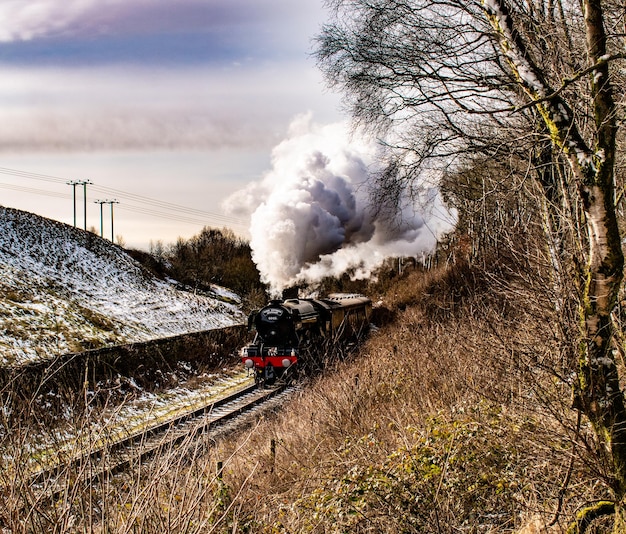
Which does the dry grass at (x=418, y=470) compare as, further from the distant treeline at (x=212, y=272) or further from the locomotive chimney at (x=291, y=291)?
the distant treeline at (x=212, y=272)

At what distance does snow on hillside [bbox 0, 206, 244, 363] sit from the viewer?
1453 cm

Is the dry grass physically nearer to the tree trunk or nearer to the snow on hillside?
the tree trunk

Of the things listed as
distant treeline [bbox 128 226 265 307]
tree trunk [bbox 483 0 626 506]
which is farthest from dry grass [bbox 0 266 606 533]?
distant treeline [bbox 128 226 265 307]

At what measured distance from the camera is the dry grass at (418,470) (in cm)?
292

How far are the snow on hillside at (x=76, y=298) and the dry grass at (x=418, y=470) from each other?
28.7 feet

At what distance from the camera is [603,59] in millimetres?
3207

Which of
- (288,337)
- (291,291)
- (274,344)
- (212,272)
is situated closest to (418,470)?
(288,337)

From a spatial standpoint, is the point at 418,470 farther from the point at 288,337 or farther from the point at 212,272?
the point at 212,272

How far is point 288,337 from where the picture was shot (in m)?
13.4

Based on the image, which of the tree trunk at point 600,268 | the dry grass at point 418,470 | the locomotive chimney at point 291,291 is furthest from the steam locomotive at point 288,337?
the tree trunk at point 600,268

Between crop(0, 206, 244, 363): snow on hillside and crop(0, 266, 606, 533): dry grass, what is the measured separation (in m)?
8.75

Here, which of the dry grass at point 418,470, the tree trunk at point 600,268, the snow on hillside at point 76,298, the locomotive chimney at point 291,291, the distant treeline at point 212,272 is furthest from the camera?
Result: the distant treeline at point 212,272

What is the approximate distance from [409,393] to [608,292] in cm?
394

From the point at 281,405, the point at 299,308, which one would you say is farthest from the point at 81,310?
the point at 281,405
